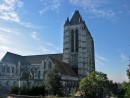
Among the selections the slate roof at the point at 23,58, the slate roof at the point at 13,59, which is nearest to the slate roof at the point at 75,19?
the slate roof at the point at 23,58

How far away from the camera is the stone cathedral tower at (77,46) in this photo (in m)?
84.1

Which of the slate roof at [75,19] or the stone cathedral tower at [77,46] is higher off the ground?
the slate roof at [75,19]

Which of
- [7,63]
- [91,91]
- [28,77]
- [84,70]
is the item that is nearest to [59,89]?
[91,91]

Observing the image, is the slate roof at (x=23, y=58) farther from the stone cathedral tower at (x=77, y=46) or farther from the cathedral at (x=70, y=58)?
the stone cathedral tower at (x=77, y=46)

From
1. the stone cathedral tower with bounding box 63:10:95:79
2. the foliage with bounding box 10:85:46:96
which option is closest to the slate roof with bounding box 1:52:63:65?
the stone cathedral tower with bounding box 63:10:95:79

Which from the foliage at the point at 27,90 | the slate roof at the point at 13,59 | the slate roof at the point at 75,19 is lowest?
the foliage at the point at 27,90

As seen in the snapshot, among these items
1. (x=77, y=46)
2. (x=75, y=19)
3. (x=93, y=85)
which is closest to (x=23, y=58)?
(x=77, y=46)

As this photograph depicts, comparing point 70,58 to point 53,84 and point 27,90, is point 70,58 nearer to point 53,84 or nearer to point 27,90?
point 53,84

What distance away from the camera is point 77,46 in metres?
86.6

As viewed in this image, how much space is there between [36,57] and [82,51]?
18.2m

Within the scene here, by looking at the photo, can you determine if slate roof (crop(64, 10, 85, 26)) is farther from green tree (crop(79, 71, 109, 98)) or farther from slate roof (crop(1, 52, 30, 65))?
green tree (crop(79, 71, 109, 98))

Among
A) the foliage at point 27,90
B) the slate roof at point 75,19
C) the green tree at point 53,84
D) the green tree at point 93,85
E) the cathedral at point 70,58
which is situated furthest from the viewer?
the slate roof at point 75,19

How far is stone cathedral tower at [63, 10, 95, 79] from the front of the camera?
84.1 metres

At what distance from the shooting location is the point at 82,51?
84.7 m
